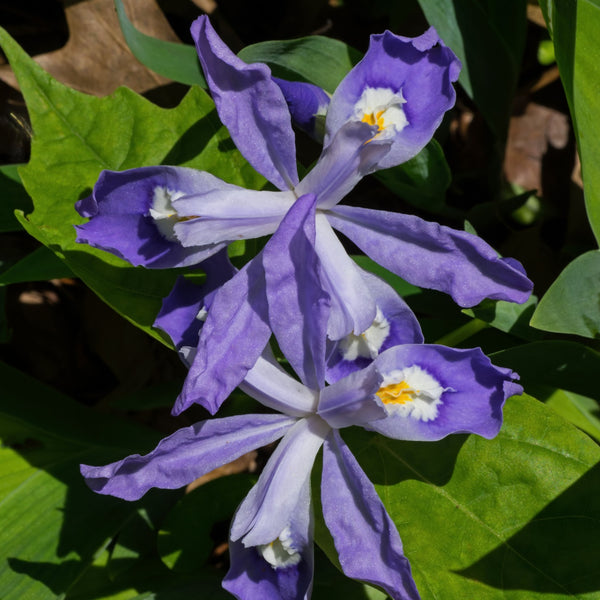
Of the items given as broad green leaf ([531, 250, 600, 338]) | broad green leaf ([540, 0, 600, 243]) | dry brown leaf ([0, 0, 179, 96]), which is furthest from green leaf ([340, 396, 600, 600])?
dry brown leaf ([0, 0, 179, 96])

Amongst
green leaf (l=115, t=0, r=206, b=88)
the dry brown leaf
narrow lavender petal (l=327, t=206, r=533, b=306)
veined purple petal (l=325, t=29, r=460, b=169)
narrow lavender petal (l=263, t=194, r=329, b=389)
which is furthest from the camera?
the dry brown leaf

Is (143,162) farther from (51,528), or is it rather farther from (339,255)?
(51,528)

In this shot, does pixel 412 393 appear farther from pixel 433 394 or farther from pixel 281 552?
pixel 281 552

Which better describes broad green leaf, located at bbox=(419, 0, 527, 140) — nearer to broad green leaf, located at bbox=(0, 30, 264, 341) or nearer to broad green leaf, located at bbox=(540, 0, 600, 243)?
broad green leaf, located at bbox=(540, 0, 600, 243)

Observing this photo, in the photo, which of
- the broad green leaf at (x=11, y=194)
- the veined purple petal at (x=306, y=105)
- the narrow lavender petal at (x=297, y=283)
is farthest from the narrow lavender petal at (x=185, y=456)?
the broad green leaf at (x=11, y=194)

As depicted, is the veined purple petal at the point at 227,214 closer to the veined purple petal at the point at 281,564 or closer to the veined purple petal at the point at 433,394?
the veined purple petal at the point at 433,394

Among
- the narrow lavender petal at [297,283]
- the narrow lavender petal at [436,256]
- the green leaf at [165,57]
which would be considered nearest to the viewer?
the narrow lavender petal at [297,283]
